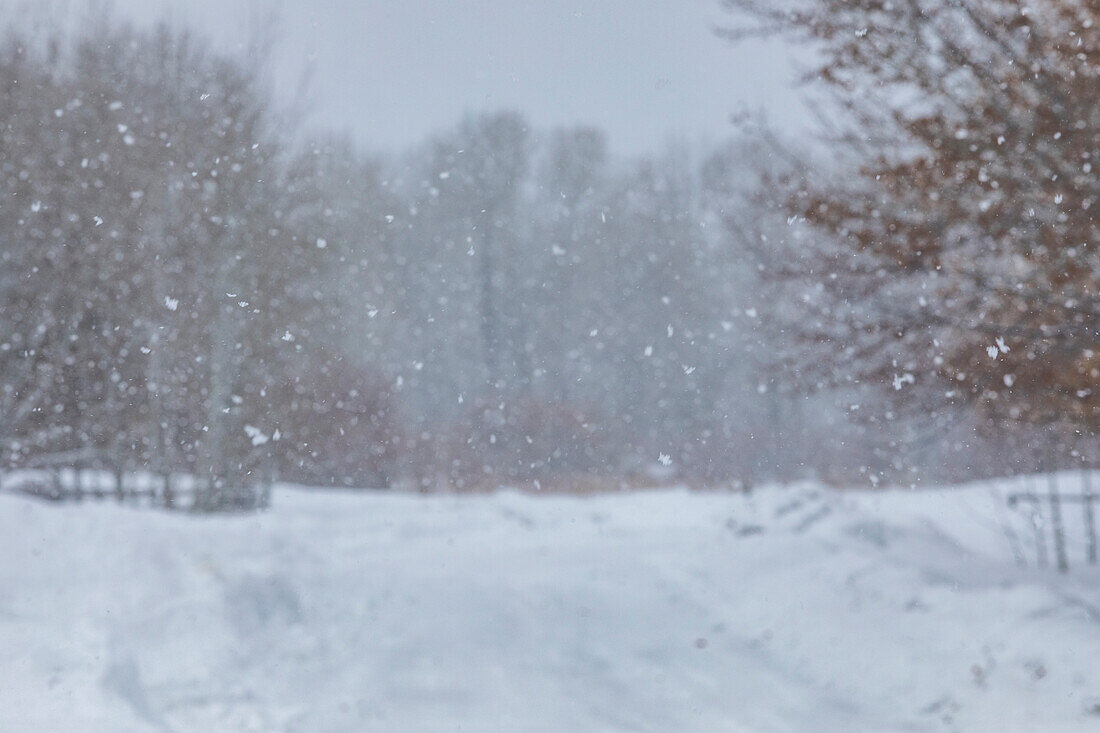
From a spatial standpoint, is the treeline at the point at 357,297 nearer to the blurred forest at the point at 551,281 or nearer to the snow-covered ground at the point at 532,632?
the blurred forest at the point at 551,281

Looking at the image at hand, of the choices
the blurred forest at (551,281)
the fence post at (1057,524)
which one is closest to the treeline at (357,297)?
the blurred forest at (551,281)

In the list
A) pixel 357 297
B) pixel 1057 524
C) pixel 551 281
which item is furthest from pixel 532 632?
pixel 551 281

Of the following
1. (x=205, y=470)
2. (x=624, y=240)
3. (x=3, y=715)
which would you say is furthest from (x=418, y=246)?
(x=3, y=715)

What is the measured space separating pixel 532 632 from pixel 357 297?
49.6 ft

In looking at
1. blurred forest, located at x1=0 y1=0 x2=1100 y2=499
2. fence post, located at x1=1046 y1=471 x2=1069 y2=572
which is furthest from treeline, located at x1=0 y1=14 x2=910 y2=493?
fence post, located at x1=1046 y1=471 x2=1069 y2=572

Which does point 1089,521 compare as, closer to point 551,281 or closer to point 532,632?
point 532,632

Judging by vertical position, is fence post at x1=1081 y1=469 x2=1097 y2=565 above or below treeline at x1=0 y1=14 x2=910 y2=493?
below

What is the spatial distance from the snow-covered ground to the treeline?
205cm

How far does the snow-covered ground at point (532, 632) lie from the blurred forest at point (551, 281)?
144cm

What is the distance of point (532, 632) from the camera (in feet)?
23.5

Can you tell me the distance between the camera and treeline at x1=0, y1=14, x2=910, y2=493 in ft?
31.9

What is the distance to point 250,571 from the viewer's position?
7668 millimetres

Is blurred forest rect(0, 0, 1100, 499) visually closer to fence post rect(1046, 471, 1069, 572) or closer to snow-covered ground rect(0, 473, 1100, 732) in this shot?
fence post rect(1046, 471, 1069, 572)

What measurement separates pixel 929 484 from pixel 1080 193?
11.0 m
